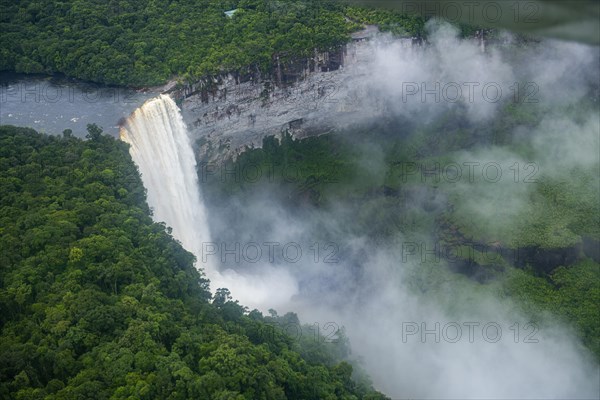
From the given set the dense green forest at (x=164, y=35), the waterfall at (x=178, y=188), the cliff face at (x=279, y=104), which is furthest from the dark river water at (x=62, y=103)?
the cliff face at (x=279, y=104)

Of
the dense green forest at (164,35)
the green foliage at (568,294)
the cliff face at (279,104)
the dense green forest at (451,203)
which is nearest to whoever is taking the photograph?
the green foliage at (568,294)

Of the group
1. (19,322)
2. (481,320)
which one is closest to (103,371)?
(19,322)

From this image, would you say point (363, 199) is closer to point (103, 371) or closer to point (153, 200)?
point (153, 200)

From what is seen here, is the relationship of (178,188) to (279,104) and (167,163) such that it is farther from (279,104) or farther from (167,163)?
(279,104)

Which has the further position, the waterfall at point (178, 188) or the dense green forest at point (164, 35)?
the dense green forest at point (164, 35)

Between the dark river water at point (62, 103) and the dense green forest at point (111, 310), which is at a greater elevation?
the dark river water at point (62, 103)

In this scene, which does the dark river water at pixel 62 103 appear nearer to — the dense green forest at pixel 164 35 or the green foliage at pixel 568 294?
the dense green forest at pixel 164 35

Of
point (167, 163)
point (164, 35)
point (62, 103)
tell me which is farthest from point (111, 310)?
point (164, 35)

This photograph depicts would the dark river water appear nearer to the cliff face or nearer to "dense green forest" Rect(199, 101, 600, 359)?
the cliff face
